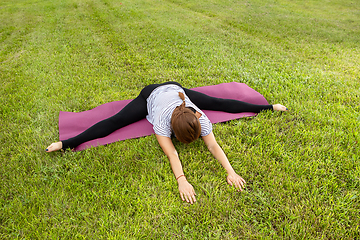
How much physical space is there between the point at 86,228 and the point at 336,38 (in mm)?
10901

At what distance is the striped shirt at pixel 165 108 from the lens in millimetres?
2935

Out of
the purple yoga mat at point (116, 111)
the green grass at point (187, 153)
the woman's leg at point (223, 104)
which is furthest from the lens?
the woman's leg at point (223, 104)

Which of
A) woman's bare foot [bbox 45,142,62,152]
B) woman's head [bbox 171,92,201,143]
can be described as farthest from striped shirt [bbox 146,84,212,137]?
woman's bare foot [bbox 45,142,62,152]

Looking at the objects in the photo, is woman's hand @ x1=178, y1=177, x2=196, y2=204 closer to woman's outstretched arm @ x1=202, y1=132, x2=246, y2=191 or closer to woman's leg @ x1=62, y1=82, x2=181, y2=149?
woman's outstretched arm @ x1=202, y1=132, x2=246, y2=191

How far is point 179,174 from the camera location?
106 inches

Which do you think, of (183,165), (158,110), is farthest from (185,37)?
(183,165)

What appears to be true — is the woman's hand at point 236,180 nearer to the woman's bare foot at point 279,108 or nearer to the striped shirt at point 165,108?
the striped shirt at point 165,108

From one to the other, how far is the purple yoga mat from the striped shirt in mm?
358

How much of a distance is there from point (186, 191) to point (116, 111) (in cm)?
237

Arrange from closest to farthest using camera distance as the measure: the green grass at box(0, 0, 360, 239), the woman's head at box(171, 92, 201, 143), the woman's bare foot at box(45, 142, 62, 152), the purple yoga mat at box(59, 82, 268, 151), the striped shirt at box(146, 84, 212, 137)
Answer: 1. the green grass at box(0, 0, 360, 239)
2. the woman's head at box(171, 92, 201, 143)
3. the striped shirt at box(146, 84, 212, 137)
4. the woman's bare foot at box(45, 142, 62, 152)
5. the purple yoga mat at box(59, 82, 268, 151)

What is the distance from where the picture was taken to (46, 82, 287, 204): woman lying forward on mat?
2635 millimetres

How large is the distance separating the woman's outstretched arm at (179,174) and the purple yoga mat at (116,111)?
75cm

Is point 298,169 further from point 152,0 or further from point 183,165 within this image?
point 152,0

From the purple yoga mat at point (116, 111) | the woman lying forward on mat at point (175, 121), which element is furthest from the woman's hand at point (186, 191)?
the purple yoga mat at point (116, 111)
